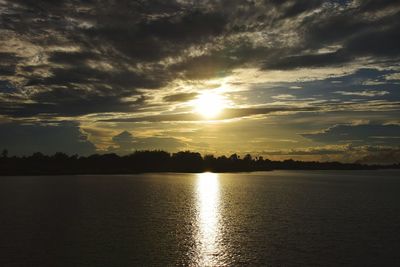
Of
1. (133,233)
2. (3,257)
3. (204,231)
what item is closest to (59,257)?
(3,257)

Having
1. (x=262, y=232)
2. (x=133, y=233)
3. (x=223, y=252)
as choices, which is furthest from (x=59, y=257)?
(x=262, y=232)

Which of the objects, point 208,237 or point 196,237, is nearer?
point 196,237

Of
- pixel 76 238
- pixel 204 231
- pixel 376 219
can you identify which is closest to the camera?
pixel 76 238

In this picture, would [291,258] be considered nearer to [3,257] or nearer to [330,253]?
[330,253]

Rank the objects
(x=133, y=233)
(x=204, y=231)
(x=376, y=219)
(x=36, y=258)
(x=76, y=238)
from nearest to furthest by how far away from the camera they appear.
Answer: (x=36, y=258) → (x=76, y=238) → (x=133, y=233) → (x=204, y=231) → (x=376, y=219)

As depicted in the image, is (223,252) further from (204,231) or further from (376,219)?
(376,219)

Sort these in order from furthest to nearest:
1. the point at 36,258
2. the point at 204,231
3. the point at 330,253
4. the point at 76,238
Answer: the point at 204,231
the point at 76,238
the point at 330,253
the point at 36,258

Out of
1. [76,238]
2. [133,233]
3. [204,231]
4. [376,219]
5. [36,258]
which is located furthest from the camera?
[376,219]

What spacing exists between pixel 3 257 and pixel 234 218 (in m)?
40.3

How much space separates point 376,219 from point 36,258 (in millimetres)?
54274

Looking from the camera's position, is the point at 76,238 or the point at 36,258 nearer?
the point at 36,258

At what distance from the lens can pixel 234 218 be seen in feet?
228

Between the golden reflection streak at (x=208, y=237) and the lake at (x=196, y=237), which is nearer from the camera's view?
the lake at (x=196, y=237)

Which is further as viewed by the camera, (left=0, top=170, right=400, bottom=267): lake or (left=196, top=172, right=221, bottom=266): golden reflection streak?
(left=196, top=172, right=221, bottom=266): golden reflection streak
